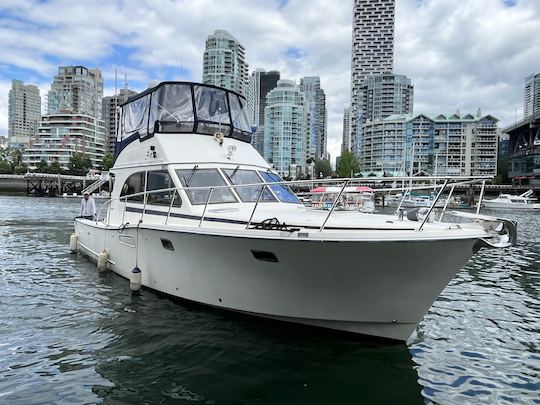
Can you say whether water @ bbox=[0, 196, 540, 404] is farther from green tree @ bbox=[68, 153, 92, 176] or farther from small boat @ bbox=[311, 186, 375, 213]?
green tree @ bbox=[68, 153, 92, 176]

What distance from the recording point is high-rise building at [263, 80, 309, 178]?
12775 centimetres

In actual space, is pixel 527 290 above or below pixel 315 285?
below

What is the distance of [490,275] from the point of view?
11.6 meters

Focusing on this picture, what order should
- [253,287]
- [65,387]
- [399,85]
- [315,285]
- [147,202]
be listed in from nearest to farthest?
[65,387] → [315,285] → [253,287] → [147,202] → [399,85]

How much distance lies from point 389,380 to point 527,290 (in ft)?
22.0

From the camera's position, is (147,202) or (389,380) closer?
(389,380)

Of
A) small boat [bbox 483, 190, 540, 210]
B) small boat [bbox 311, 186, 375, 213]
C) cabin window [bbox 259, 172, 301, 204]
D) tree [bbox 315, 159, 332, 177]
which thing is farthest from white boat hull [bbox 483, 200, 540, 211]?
cabin window [bbox 259, 172, 301, 204]

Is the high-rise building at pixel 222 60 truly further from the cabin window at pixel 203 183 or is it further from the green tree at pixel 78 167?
the cabin window at pixel 203 183

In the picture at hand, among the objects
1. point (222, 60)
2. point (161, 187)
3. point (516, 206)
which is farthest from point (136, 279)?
point (222, 60)

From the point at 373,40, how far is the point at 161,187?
693 ft

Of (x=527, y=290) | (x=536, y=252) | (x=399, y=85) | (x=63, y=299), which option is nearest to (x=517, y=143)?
(x=399, y=85)

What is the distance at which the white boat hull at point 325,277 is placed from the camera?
5.11 meters

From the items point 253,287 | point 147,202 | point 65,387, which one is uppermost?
point 147,202

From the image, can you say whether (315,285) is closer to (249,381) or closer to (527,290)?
(249,381)
